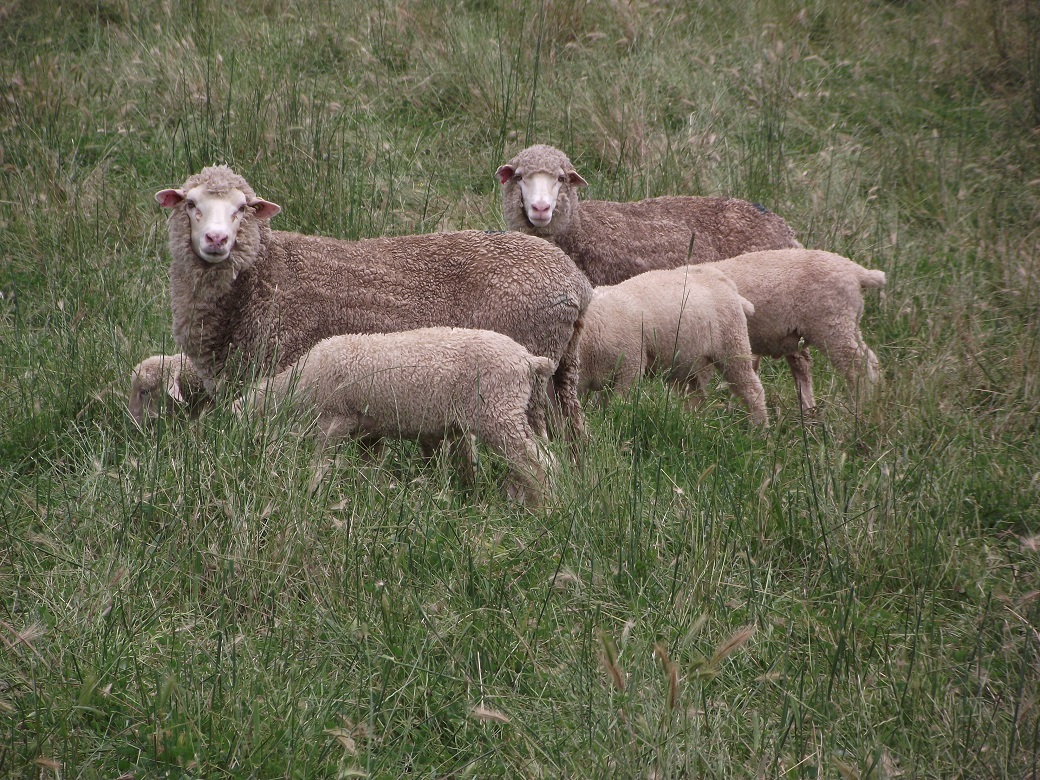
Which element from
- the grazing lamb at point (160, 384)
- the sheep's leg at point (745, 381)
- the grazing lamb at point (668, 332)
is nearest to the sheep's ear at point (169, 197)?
the grazing lamb at point (160, 384)

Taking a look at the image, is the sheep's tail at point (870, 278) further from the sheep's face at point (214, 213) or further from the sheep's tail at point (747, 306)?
the sheep's face at point (214, 213)

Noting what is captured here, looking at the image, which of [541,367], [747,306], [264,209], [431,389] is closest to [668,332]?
[747,306]

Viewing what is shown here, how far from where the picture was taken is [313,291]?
16.6 ft

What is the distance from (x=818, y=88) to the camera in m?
9.60

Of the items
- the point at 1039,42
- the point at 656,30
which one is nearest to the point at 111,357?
the point at 656,30

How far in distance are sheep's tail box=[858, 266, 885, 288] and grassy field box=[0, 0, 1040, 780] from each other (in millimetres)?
430

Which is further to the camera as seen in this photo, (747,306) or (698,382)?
(698,382)

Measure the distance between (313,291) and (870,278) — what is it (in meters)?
3.23

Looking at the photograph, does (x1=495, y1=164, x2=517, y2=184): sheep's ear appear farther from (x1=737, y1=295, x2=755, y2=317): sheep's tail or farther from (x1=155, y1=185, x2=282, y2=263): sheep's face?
(x1=155, y1=185, x2=282, y2=263): sheep's face

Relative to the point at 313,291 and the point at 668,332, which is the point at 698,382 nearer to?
the point at 668,332

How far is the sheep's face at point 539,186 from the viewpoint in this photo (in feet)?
20.1

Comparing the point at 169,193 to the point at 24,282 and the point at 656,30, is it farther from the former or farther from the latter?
the point at 656,30

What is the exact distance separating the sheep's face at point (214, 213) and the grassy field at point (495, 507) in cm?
67

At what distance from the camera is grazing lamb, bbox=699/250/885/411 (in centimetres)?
606
